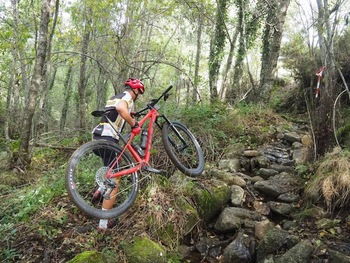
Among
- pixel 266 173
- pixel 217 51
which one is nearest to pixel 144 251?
pixel 266 173

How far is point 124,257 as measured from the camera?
3.66m

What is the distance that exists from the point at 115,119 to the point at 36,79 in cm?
330

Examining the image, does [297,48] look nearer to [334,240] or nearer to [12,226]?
[334,240]

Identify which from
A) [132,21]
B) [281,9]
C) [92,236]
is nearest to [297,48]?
[281,9]

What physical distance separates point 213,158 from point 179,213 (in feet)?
7.18

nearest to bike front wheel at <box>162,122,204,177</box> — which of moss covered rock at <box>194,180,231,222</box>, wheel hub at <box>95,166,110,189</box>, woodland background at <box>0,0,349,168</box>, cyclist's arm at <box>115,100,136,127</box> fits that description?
moss covered rock at <box>194,180,231,222</box>

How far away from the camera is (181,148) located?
190 inches

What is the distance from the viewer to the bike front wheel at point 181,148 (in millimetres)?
4512

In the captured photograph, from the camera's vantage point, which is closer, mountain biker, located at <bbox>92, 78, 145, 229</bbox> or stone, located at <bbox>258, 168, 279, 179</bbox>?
mountain biker, located at <bbox>92, 78, 145, 229</bbox>

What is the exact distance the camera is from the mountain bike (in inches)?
134

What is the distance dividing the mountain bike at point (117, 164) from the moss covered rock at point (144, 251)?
494mm

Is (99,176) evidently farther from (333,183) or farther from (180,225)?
(333,183)

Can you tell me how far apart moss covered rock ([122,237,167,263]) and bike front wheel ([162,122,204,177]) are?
3.96ft

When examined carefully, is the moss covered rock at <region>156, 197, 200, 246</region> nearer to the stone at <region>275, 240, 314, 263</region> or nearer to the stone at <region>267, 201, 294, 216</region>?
the stone at <region>267, 201, 294, 216</region>
